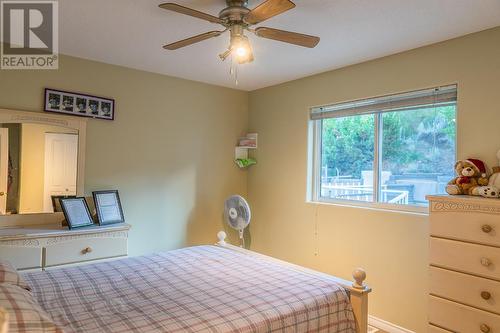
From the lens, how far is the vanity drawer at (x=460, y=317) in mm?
1991

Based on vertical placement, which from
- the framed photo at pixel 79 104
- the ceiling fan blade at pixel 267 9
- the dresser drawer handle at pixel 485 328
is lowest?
the dresser drawer handle at pixel 485 328

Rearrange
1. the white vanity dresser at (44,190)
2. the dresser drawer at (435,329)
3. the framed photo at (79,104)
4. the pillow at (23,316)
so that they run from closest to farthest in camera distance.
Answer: the pillow at (23,316)
the dresser drawer at (435,329)
the white vanity dresser at (44,190)
the framed photo at (79,104)

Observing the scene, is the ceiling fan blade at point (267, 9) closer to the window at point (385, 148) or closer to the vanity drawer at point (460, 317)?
the window at point (385, 148)

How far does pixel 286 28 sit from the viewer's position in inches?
96.5

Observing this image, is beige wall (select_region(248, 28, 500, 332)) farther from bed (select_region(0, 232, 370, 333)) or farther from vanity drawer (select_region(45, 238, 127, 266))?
vanity drawer (select_region(45, 238, 127, 266))

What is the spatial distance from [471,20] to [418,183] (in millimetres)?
1241

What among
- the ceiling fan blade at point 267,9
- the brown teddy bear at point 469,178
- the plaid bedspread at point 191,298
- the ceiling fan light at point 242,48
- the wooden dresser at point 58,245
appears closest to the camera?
the plaid bedspread at point 191,298

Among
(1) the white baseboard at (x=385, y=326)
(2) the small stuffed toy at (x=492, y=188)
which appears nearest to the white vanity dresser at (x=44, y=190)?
(1) the white baseboard at (x=385, y=326)

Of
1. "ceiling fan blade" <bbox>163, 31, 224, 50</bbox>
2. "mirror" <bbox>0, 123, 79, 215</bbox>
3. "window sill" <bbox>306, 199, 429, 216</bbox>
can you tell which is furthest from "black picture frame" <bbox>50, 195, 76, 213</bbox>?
"window sill" <bbox>306, 199, 429, 216</bbox>

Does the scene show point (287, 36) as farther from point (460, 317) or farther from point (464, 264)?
point (460, 317)

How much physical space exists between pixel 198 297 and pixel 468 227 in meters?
1.59

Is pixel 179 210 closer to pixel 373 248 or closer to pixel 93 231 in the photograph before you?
pixel 93 231

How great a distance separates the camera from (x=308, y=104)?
3.65 metres

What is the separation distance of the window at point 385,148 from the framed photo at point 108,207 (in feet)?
6.28
